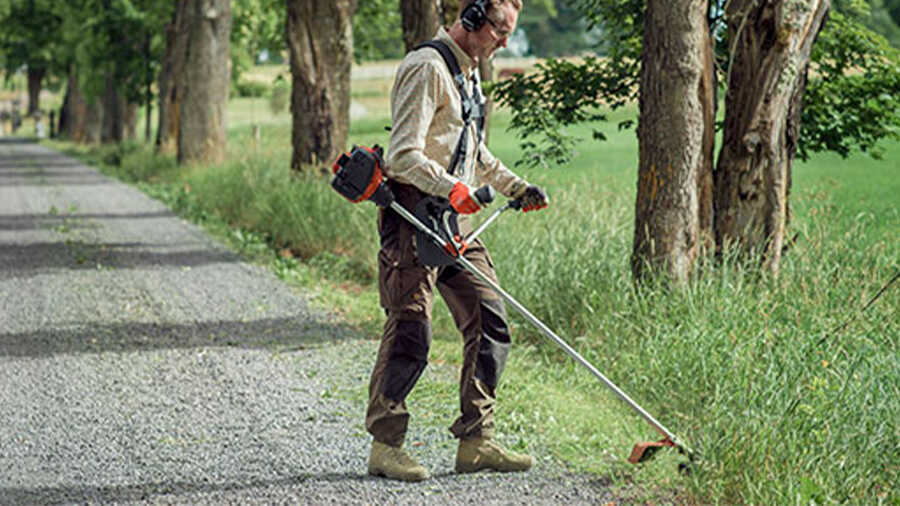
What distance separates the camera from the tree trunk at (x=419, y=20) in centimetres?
1124

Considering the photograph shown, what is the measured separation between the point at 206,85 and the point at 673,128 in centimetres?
1725

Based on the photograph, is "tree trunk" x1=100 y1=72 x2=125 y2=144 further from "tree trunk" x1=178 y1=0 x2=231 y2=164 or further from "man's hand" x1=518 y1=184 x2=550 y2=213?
"man's hand" x1=518 y1=184 x2=550 y2=213

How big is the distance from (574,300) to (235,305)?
3478 mm

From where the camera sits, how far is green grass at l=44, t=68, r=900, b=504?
4.57 metres

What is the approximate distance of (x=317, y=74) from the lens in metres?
15.0

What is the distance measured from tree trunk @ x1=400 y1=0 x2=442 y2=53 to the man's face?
21.0 ft

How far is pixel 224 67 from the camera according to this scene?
23312 millimetres

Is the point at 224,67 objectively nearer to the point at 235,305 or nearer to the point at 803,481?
the point at 235,305

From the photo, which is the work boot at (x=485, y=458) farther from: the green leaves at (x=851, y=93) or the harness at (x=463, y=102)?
the green leaves at (x=851, y=93)

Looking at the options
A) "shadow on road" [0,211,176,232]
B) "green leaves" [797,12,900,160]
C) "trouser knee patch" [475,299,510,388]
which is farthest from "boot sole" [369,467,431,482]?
"shadow on road" [0,211,176,232]

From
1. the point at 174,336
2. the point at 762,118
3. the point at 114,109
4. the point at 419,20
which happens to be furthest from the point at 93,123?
the point at 762,118

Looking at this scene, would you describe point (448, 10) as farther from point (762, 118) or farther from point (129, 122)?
point (129, 122)

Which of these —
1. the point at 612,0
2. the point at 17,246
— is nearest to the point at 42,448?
the point at 612,0

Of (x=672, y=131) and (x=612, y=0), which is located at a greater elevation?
(x=612, y=0)
